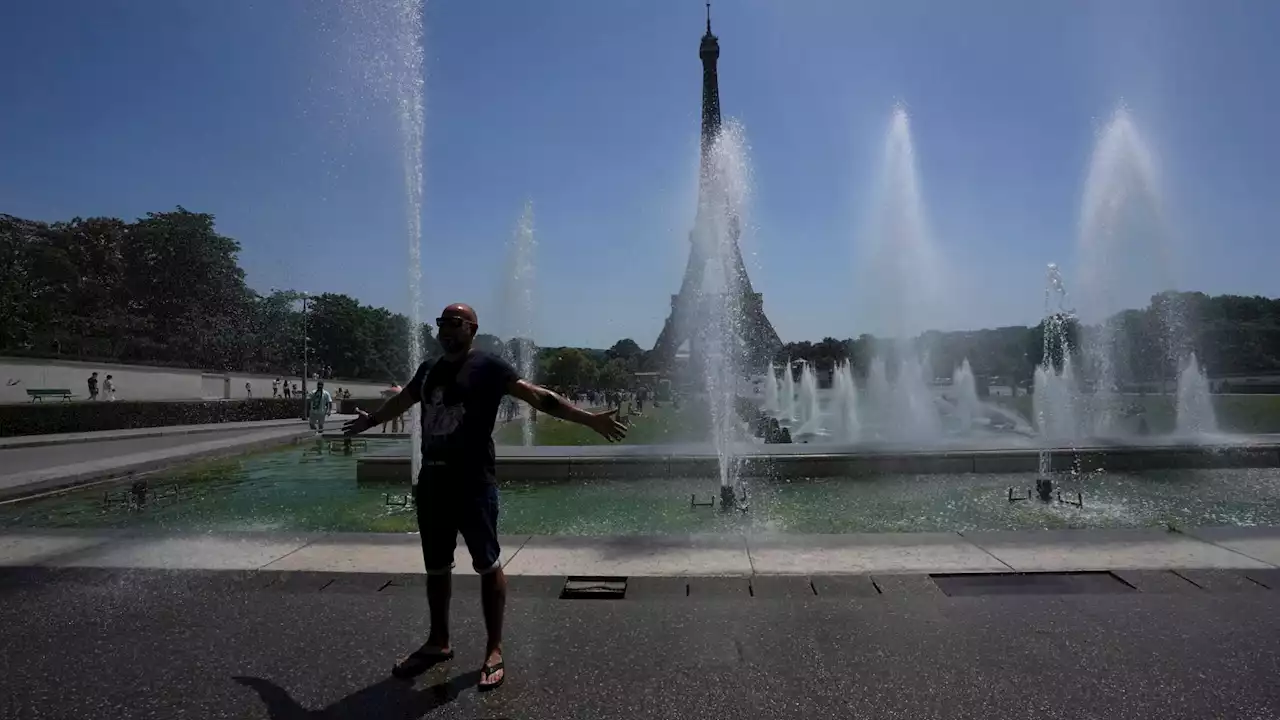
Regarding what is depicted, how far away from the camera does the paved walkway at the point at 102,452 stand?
10742 millimetres

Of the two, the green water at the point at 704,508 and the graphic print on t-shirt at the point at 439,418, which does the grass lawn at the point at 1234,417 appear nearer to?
the green water at the point at 704,508

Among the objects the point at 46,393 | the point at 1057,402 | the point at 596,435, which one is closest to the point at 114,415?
the point at 46,393

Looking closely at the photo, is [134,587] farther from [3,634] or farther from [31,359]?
[31,359]

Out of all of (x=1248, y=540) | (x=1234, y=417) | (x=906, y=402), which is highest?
(x=906, y=402)

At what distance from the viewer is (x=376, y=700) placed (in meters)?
3.39

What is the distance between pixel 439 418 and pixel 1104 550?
4.97 metres

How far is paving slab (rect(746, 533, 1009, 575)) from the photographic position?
5.36 meters

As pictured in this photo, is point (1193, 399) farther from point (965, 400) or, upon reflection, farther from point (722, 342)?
point (722, 342)

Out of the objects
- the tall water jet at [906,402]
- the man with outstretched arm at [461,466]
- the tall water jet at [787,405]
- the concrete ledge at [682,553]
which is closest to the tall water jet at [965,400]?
the tall water jet at [906,402]

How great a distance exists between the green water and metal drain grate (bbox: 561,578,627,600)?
2352mm

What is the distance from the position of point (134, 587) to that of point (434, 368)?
9.87ft

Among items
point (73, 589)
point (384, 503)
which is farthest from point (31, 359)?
point (73, 589)

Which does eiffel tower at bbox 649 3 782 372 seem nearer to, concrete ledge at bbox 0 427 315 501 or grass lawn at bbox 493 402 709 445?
grass lawn at bbox 493 402 709 445

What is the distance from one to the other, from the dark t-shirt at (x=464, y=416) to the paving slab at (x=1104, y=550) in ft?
12.6
